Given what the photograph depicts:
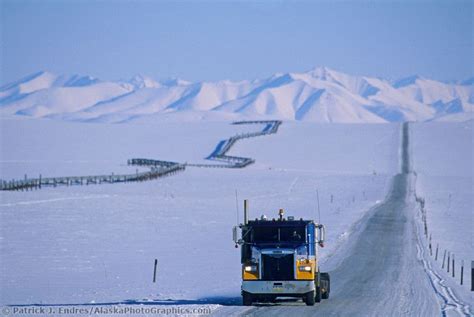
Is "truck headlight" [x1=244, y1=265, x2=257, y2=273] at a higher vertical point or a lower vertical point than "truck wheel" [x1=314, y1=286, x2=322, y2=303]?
higher

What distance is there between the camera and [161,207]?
65125 mm

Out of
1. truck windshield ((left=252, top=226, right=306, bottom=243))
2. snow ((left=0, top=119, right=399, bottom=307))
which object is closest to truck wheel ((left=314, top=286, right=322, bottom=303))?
truck windshield ((left=252, top=226, right=306, bottom=243))

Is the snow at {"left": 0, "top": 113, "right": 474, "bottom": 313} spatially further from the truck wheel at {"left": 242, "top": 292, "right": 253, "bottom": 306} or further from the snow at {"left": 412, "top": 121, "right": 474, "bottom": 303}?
the truck wheel at {"left": 242, "top": 292, "right": 253, "bottom": 306}

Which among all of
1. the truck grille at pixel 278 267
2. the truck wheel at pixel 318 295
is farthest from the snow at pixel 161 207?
the truck wheel at pixel 318 295

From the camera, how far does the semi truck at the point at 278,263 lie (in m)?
25.5

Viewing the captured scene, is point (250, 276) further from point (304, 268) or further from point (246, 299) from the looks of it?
point (304, 268)

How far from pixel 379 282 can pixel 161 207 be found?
35388mm

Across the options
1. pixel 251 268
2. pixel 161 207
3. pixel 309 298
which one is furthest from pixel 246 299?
pixel 161 207

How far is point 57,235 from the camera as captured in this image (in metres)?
45.7

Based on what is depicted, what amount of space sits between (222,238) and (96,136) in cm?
11349

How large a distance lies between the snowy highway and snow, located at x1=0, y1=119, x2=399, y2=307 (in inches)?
68.8

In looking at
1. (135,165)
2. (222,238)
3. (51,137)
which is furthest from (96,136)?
(222,238)

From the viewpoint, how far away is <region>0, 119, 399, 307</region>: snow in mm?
30922

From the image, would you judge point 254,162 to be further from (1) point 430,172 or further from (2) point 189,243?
(2) point 189,243
